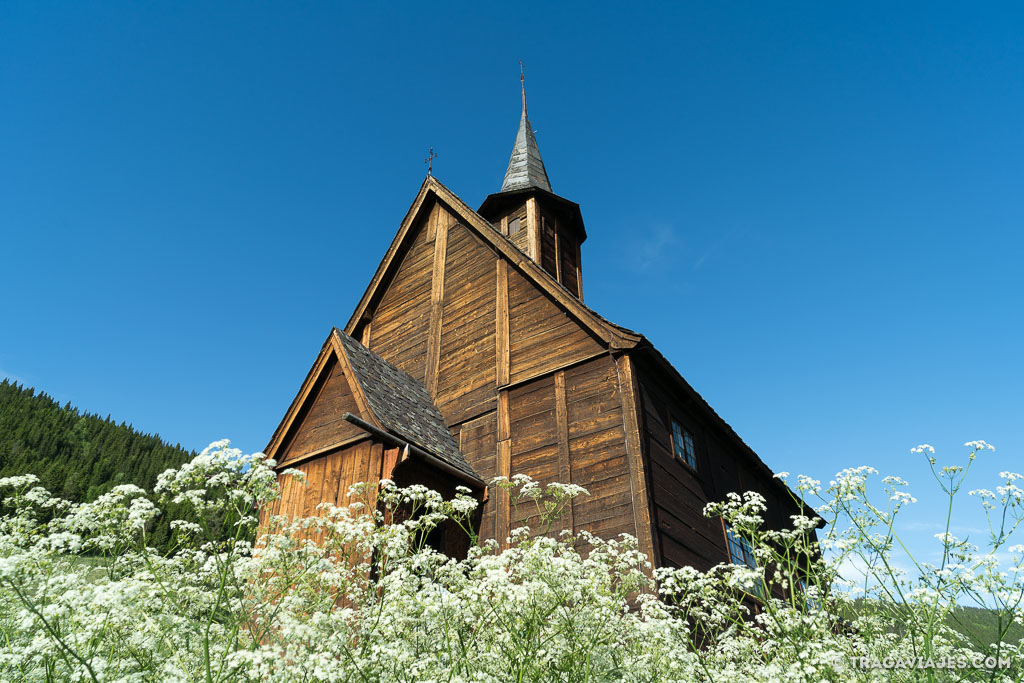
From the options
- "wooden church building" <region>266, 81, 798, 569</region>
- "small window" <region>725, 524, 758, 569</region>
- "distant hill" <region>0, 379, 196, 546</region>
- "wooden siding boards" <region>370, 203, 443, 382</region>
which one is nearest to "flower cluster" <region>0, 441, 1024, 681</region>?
"wooden church building" <region>266, 81, 798, 569</region>

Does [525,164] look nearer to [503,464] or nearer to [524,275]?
[524,275]

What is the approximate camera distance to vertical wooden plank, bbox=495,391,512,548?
10156 millimetres

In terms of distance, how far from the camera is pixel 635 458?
9281mm

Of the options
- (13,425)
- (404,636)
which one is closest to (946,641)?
(404,636)

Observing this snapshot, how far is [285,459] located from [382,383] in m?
2.45

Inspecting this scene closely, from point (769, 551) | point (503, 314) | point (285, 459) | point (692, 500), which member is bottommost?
point (769, 551)

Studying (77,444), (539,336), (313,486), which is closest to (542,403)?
(539,336)

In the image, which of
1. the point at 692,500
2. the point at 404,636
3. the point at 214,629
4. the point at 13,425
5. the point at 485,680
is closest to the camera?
the point at 485,680

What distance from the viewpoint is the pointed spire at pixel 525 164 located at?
19422mm

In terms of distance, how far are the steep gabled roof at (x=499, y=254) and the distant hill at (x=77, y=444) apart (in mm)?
61807

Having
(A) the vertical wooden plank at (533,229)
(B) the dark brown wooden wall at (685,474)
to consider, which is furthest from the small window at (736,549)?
(A) the vertical wooden plank at (533,229)

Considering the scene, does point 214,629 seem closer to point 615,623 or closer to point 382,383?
point 615,623

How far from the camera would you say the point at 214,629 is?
427cm

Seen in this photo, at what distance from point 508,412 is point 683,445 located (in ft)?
11.5
